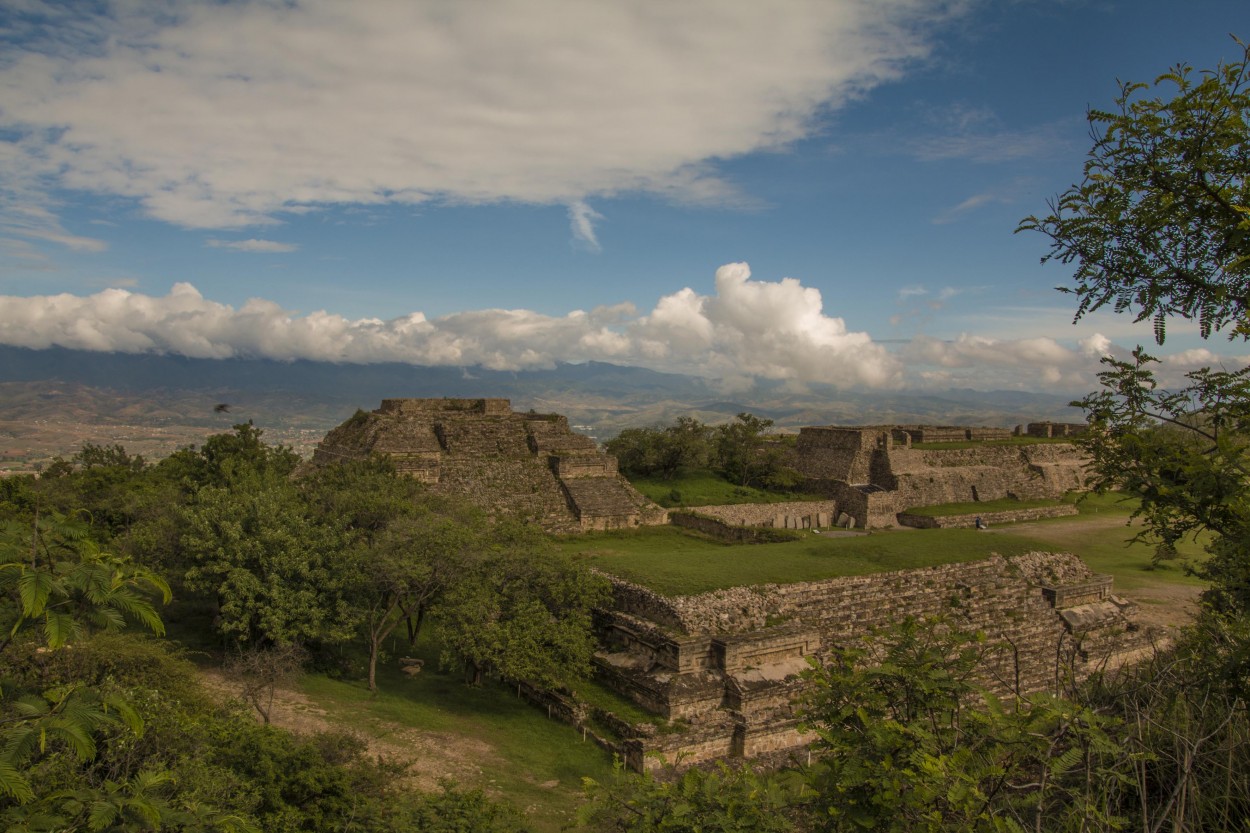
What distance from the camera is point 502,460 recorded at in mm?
25359

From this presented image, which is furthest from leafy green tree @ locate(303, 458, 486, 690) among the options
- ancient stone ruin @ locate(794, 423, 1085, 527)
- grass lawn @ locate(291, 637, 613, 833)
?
ancient stone ruin @ locate(794, 423, 1085, 527)

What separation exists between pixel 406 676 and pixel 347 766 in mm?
6213

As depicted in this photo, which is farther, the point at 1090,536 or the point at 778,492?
the point at 778,492

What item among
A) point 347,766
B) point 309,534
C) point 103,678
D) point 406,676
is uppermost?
point 309,534

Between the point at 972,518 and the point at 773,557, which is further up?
the point at 773,557

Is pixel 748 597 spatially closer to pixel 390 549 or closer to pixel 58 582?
pixel 390 549

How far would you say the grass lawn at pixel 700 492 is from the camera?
2847cm

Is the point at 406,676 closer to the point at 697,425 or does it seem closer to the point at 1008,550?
the point at 1008,550

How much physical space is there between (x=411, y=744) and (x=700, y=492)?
745 inches

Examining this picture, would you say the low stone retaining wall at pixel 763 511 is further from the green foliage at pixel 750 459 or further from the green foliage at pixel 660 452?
the green foliage at pixel 660 452

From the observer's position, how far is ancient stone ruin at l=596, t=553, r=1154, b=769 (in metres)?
13.0

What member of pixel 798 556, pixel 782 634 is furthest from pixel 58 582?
pixel 798 556

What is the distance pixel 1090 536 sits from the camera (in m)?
29.5

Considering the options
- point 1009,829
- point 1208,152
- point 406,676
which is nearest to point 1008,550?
point 406,676
